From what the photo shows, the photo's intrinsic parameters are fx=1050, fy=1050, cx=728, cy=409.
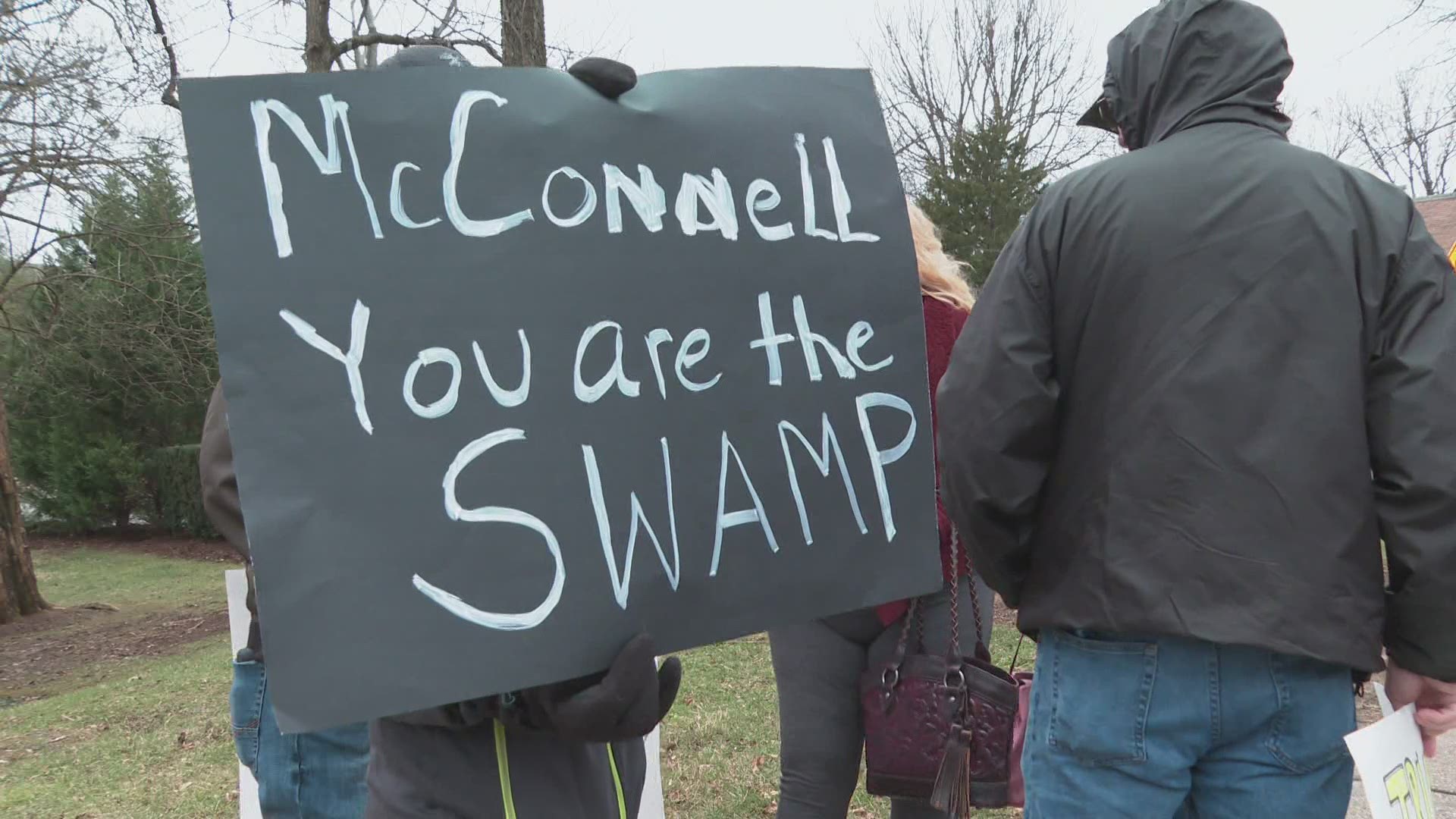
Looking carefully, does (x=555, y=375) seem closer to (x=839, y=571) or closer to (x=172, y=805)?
(x=839, y=571)

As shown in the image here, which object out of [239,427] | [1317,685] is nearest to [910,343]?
[1317,685]

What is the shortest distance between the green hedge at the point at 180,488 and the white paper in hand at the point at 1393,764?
68.7 feet

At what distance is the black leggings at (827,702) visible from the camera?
2336mm

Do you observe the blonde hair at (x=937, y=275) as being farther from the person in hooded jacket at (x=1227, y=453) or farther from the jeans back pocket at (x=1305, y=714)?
the jeans back pocket at (x=1305, y=714)

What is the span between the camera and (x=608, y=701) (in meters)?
1.34

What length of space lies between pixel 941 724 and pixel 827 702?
269 mm

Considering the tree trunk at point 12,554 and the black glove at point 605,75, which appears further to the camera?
the tree trunk at point 12,554

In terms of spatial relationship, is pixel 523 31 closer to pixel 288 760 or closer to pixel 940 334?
pixel 940 334

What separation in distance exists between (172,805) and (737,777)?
2468mm

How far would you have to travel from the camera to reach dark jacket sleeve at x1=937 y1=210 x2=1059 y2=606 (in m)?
1.76

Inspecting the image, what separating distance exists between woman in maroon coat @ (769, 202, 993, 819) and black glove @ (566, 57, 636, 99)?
103cm

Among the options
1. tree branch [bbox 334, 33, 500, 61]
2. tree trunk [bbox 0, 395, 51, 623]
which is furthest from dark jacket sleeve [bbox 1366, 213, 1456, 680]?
tree trunk [bbox 0, 395, 51, 623]

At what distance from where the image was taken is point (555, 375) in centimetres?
137

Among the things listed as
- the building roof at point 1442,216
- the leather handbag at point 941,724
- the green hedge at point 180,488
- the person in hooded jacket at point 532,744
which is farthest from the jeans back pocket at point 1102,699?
the green hedge at point 180,488
